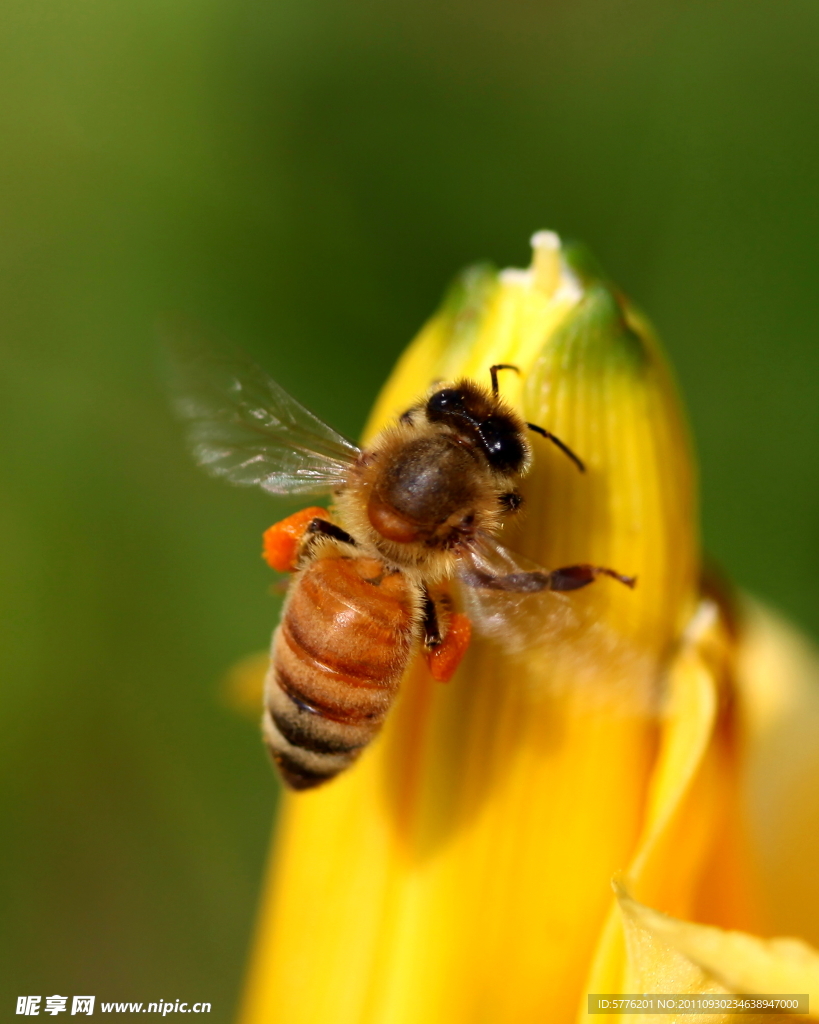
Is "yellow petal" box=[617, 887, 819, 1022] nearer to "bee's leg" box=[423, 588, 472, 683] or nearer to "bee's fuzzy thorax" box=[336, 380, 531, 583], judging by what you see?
"bee's leg" box=[423, 588, 472, 683]

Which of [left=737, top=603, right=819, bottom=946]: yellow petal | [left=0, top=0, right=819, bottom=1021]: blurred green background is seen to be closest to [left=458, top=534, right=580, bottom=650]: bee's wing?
[left=737, top=603, right=819, bottom=946]: yellow petal

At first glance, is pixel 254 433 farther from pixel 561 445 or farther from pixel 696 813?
pixel 696 813

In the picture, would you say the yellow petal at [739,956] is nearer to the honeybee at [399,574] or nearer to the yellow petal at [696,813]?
the yellow petal at [696,813]

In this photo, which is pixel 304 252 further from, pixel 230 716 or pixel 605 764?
pixel 605 764

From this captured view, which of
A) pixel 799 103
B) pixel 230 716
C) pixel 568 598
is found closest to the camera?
pixel 568 598

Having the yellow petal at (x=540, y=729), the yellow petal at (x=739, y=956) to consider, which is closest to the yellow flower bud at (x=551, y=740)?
the yellow petal at (x=540, y=729)

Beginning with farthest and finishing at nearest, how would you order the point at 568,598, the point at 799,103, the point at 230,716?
the point at 230,716 → the point at 799,103 → the point at 568,598

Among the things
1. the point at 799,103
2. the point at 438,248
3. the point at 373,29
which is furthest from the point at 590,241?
the point at 373,29
